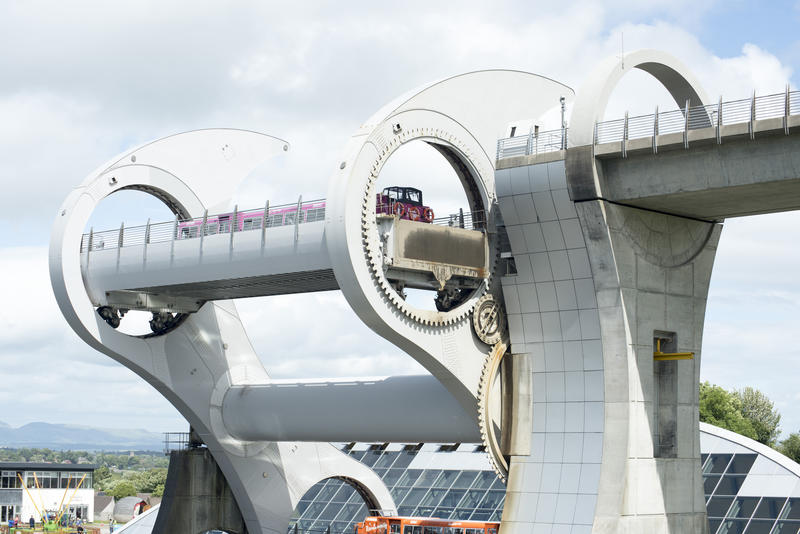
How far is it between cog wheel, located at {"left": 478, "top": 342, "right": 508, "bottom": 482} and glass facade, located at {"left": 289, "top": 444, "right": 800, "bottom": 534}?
1218 centimetres

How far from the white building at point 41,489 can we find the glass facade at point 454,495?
39.2m

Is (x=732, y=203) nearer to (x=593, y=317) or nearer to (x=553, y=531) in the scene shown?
(x=593, y=317)

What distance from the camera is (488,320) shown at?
38562 millimetres

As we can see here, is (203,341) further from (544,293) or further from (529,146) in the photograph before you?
(529,146)

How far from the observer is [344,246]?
1361 inches

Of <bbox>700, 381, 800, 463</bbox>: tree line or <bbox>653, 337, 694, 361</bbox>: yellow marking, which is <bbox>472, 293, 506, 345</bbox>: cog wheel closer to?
<bbox>653, 337, 694, 361</bbox>: yellow marking

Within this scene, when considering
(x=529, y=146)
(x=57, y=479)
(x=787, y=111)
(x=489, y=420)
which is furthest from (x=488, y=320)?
(x=57, y=479)

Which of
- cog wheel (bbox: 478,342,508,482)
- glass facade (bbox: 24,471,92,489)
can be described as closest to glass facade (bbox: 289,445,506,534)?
cog wheel (bbox: 478,342,508,482)

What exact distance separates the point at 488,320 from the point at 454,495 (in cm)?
1670

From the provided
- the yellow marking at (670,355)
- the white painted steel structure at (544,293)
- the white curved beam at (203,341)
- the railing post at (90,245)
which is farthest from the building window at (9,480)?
the yellow marking at (670,355)

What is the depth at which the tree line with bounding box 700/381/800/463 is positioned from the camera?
300 ft

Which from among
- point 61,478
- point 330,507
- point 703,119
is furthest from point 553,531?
point 61,478

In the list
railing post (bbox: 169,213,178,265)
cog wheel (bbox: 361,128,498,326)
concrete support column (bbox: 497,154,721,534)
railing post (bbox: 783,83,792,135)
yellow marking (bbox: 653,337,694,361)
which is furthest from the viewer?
railing post (bbox: 169,213,178,265)

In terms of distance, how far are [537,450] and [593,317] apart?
4.70m
